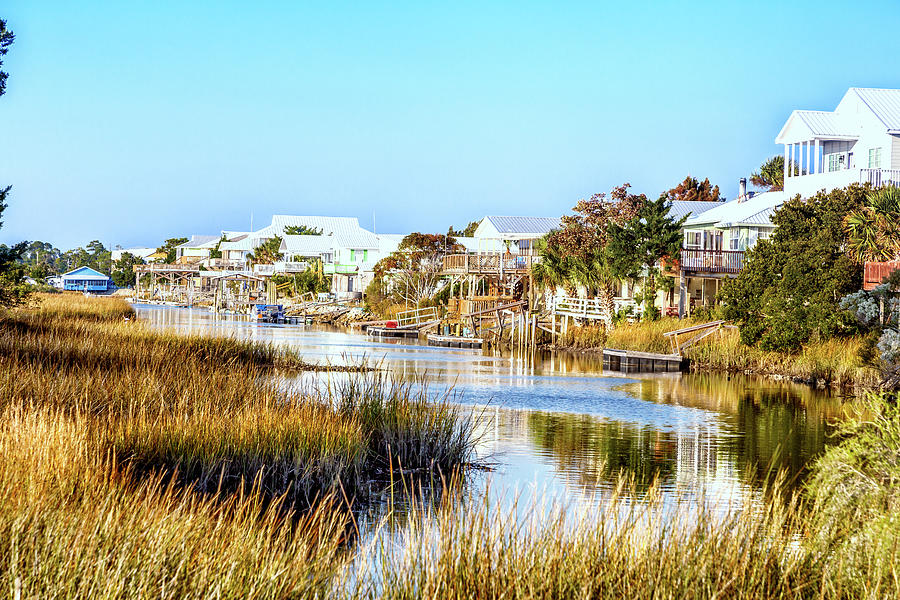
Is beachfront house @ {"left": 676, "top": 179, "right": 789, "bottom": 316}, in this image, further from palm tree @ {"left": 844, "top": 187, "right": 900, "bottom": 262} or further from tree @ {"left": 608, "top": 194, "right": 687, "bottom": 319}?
palm tree @ {"left": 844, "top": 187, "right": 900, "bottom": 262}

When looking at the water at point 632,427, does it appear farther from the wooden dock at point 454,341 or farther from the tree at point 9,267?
the wooden dock at point 454,341

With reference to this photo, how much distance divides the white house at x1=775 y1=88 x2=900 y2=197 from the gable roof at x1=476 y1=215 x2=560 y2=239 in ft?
85.3

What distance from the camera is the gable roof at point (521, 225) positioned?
74.1m

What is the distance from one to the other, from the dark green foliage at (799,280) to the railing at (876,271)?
82.8 inches

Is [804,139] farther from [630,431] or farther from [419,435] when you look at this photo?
[419,435]

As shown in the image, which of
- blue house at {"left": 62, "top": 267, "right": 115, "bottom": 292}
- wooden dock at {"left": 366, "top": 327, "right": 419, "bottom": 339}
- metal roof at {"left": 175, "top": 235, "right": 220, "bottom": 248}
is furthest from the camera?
metal roof at {"left": 175, "top": 235, "right": 220, "bottom": 248}

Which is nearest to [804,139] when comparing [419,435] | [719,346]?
[719,346]

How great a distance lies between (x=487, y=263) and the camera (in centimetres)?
6475

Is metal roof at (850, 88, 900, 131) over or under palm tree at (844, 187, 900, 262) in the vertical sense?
over

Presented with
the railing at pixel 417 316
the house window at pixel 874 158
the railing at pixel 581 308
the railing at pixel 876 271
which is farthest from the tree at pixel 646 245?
the railing at pixel 876 271

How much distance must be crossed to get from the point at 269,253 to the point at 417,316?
6167 cm

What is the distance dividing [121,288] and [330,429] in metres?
154

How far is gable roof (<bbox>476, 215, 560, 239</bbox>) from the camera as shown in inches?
2918

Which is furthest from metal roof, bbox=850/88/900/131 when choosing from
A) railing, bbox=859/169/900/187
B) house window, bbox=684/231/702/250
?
house window, bbox=684/231/702/250
